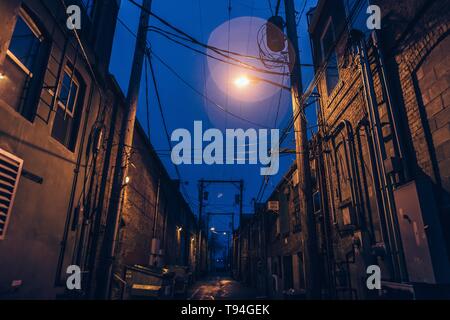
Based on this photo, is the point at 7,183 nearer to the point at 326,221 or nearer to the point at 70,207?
the point at 70,207

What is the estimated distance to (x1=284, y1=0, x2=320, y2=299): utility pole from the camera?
247 inches

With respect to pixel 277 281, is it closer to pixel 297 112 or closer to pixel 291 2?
pixel 297 112

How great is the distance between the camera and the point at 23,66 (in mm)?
5219

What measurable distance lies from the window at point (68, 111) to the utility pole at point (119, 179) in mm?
1293

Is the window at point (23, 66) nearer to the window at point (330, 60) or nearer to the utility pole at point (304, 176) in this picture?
the utility pole at point (304, 176)

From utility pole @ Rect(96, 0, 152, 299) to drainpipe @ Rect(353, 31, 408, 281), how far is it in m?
5.39

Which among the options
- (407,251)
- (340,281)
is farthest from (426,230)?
(340,281)

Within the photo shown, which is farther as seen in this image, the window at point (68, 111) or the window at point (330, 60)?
the window at point (330, 60)

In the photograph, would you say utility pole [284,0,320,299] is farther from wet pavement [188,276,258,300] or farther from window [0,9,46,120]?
wet pavement [188,276,258,300]

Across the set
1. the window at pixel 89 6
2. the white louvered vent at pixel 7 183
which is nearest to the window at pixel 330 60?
the window at pixel 89 6

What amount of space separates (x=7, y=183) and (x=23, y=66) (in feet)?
7.62

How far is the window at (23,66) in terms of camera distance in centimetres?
484

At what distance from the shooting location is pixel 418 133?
496 cm

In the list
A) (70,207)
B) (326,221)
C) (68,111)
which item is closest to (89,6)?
(68,111)
